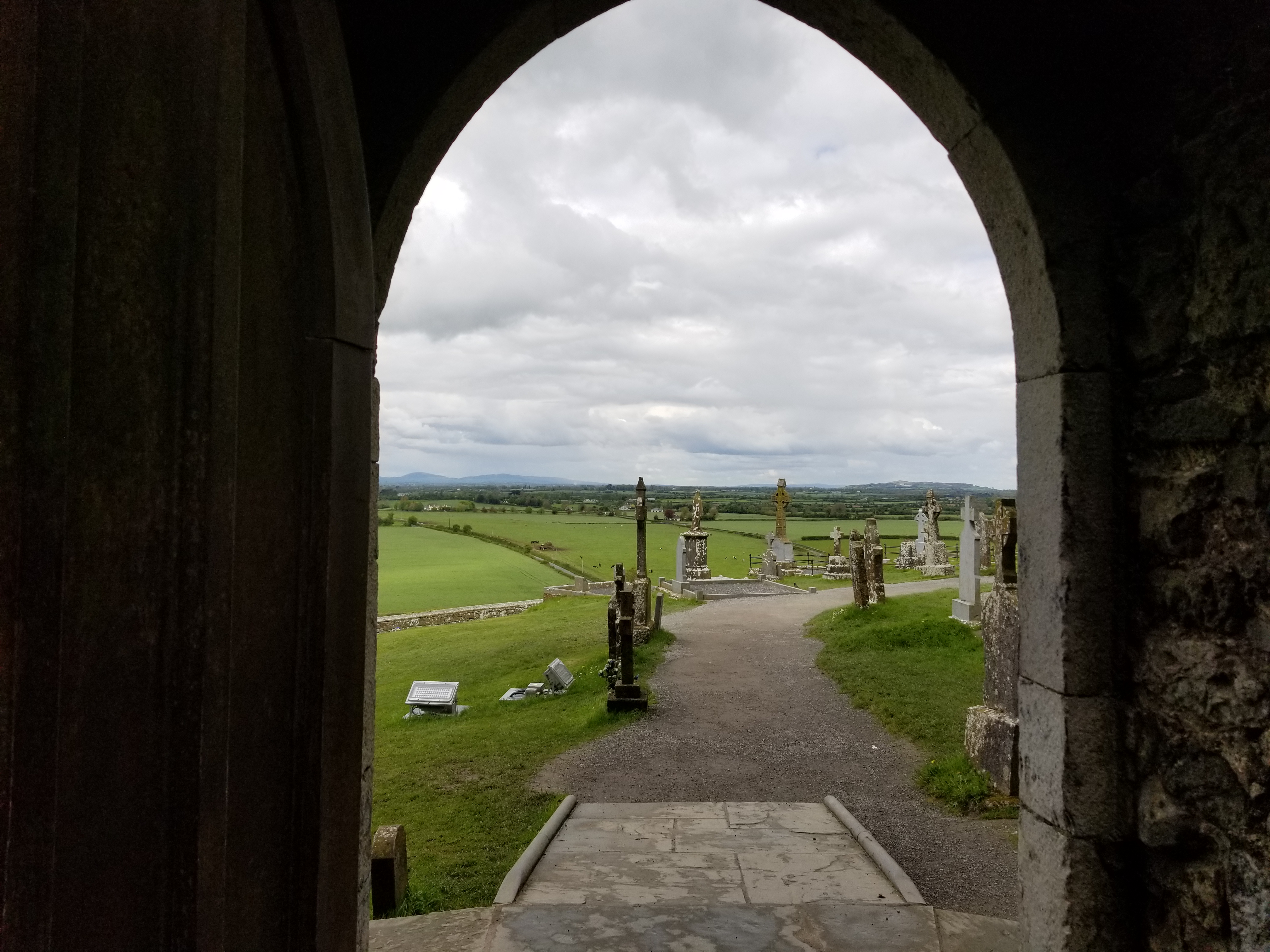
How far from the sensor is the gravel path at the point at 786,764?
A: 535cm

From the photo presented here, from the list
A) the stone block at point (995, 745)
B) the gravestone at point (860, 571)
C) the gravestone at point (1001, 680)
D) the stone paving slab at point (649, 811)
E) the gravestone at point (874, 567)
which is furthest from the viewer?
the gravestone at point (874, 567)

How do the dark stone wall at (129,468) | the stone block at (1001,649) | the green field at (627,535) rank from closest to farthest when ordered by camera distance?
the dark stone wall at (129,468) → the stone block at (1001,649) → the green field at (627,535)

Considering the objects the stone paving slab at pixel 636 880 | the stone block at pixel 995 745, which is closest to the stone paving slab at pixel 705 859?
the stone paving slab at pixel 636 880

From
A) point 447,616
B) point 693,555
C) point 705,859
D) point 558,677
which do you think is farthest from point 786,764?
point 447,616

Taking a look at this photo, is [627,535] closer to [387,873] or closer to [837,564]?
[837,564]

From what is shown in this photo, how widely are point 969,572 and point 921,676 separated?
3.66m

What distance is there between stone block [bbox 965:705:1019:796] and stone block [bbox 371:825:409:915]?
15.2ft

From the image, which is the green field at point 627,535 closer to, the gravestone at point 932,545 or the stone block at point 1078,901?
the gravestone at point 932,545

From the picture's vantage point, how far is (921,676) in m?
10.6

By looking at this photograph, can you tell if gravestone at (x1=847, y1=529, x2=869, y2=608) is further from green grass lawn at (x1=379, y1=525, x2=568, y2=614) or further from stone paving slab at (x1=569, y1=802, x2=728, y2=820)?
green grass lawn at (x1=379, y1=525, x2=568, y2=614)

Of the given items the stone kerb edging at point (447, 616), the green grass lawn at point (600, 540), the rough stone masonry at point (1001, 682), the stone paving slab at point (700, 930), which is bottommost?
the stone kerb edging at point (447, 616)

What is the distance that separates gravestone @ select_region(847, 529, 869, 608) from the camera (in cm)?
1477

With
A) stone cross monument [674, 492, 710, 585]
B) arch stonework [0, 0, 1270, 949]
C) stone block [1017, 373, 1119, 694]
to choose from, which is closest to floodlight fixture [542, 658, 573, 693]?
arch stonework [0, 0, 1270, 949]

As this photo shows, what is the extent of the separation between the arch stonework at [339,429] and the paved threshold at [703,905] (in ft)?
5.53
